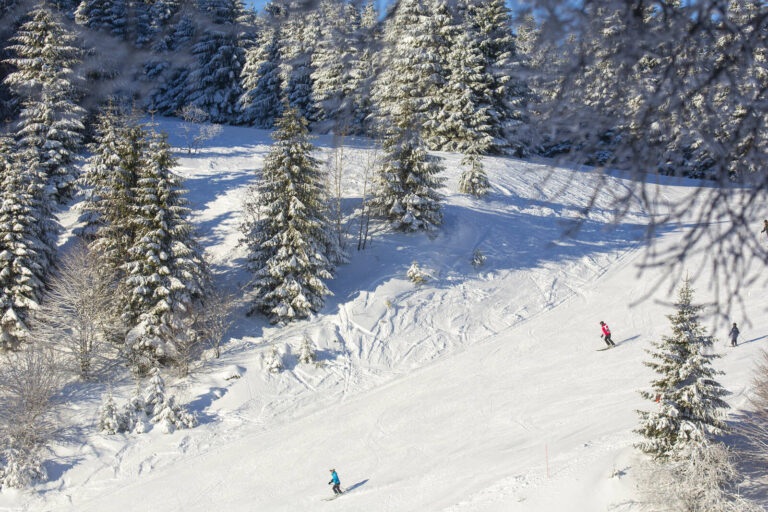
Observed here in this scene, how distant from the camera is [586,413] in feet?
51.6

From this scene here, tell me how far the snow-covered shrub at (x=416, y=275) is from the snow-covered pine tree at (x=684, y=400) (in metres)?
11.4

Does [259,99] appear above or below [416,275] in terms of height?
above

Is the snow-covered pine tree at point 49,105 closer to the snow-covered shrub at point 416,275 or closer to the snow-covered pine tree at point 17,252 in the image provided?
the snow-covered pine tree at point 17,252

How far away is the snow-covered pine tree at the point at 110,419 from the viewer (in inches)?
612

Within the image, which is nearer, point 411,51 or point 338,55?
point 338,55

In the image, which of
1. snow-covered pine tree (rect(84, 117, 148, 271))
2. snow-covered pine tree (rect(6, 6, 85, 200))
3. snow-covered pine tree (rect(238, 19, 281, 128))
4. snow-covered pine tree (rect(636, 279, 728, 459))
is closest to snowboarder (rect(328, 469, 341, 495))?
snow-covered pine tree (rect(636, 279, 728, 459))

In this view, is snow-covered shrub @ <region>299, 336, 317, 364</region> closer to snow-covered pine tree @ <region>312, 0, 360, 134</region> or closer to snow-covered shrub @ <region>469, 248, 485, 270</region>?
snow-covered shrub @ <region>469, 248, 485, 270</region>

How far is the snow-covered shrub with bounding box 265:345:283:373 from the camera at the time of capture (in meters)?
18.2

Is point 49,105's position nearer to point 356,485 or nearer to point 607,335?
point 356,485

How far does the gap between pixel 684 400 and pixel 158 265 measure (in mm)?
16751

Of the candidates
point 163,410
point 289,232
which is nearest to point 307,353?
point 289,232

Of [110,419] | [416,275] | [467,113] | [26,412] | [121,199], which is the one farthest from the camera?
[467,113]

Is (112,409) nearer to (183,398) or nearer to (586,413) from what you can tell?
(183,398)

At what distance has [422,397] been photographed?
17.4 meters
